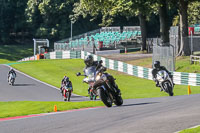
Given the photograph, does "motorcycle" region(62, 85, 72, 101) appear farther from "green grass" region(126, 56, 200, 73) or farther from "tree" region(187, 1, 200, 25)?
"tree" region(187, 1, 200, 25)

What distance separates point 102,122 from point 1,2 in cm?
7764

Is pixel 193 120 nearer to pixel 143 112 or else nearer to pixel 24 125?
pixel 143 112

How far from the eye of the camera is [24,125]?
41.3 feet

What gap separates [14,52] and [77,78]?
40650 mm

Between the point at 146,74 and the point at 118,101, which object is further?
the point at 146,74

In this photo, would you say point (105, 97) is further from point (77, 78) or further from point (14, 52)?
point (14, 52)

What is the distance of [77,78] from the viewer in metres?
42.9

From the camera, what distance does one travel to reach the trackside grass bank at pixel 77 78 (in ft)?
102

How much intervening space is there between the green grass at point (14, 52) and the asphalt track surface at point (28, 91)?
1429 inches

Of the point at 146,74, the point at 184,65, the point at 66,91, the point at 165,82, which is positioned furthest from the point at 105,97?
the point at 184,65

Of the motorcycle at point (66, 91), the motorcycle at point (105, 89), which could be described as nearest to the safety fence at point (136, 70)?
the motorcycle at point (66, 91)

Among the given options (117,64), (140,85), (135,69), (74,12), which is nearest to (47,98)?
(140,85)

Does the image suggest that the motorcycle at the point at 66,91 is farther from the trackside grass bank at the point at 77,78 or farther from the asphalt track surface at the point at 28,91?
the trackside grass bank at the point at 77,78

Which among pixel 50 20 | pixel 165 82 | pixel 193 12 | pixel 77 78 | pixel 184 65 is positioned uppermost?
pixel 193 12
